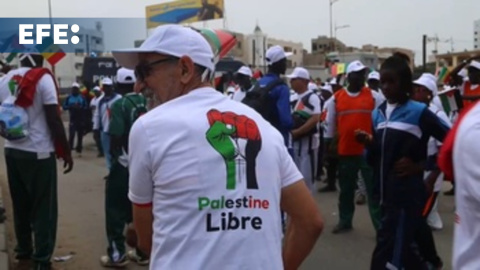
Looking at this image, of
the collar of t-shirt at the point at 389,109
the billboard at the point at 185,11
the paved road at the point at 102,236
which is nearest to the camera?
the collar of t-shirt at the point at 389,109

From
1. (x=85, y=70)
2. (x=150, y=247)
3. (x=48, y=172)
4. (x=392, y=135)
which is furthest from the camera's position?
(x=85, y=70)

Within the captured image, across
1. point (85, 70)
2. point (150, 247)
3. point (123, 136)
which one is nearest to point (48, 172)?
point (123, 136)

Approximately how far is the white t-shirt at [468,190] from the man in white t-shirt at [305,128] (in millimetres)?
4892

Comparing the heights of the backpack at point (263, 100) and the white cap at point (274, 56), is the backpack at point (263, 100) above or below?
below

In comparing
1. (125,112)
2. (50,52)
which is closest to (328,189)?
(50,52)

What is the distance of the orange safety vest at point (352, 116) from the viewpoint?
7.06 m

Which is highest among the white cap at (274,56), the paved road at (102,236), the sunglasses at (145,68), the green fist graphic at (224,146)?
the white cap at (274,56)

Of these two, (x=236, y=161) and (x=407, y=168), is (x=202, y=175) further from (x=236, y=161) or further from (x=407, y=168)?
(x=407, y=168)

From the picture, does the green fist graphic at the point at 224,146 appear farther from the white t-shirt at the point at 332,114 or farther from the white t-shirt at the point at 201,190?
the white t-shirt at the point at 332,114

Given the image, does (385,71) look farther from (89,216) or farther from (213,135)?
(89,216)

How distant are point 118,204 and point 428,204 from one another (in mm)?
2782

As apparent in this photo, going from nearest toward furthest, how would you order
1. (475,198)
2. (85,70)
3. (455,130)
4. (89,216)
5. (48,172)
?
(475,198)
(455,130)
(48,172)
(89,216)
(85,70)

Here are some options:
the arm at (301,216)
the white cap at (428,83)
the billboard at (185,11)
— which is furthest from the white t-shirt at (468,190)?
the billboard at (185,11)

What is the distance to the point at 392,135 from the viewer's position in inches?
179
